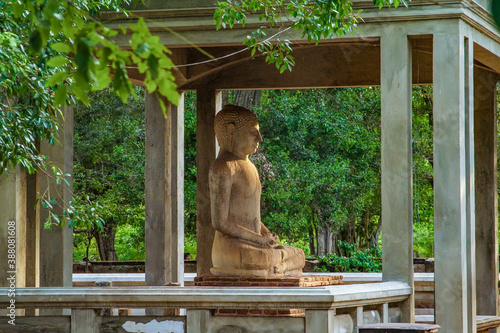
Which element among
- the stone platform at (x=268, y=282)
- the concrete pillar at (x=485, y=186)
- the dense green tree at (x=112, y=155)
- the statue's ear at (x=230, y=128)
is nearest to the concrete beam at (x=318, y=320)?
the stone platform at (x=268, y=282)

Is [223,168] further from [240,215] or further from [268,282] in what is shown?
[268,282]

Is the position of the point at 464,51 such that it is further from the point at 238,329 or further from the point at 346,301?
the point at 238,329

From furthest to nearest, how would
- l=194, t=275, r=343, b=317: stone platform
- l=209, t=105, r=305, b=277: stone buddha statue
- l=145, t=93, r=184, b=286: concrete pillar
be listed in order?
l=145, t=93, r=184, b=286: concrete pillar
l=209, t=105, r=305, b=277: stone buddha statue
l=194, t=275, r=343, b=317: stone platform

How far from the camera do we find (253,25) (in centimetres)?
1050

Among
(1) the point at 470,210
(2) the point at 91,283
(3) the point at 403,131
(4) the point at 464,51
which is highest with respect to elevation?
(4) the point at 464,51

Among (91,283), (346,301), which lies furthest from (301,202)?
(346,301)

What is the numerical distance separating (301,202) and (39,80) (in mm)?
12429

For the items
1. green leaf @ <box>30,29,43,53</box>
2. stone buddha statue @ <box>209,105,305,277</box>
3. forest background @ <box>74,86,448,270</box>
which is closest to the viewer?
green leaf @ <box>30,29,43,53</box>

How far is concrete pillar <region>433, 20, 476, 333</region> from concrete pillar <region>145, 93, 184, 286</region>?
4.86 m

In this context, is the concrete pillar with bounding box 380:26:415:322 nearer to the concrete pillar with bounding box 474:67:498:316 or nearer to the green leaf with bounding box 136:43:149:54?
the concrete pillar with bounding box 474:67:498:316

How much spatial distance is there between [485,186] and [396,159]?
4.10 m

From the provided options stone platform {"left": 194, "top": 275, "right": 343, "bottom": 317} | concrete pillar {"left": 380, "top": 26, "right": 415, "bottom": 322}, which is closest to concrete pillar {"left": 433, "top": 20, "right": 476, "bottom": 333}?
concrete pillar {"left": 380, "top": 26, "right": 415, "bottom": 322}

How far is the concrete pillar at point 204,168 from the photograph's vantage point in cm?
1398

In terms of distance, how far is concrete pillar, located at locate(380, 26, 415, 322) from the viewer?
994 centimetres
